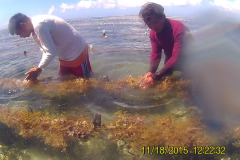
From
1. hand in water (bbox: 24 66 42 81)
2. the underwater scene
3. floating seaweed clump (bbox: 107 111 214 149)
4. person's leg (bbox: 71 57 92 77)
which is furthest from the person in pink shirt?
hand in water (bbox: 24 66 42 81)

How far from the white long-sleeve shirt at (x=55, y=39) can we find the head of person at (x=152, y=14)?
67.8 inches

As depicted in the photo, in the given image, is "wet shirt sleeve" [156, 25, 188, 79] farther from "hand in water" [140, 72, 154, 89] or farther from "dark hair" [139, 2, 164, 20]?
"dark hair" [139, 2, 164, 20]

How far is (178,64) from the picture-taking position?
4551mm

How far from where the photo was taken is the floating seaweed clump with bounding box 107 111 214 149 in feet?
10.9

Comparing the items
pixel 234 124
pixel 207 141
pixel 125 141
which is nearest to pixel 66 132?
pixel 125 141

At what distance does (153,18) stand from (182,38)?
0.76 meters

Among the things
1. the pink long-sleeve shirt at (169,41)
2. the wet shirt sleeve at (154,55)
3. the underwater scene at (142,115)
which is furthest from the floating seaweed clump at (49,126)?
the wet shirt sleeve at (154,55)

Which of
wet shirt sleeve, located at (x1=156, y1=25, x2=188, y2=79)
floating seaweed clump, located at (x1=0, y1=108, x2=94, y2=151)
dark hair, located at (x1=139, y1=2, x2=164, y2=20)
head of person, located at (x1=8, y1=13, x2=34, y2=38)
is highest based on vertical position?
dark hair, located at (x1=139, y1=2, x2=164, y2=20)

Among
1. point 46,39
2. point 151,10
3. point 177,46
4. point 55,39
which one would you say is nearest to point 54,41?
point 55,39

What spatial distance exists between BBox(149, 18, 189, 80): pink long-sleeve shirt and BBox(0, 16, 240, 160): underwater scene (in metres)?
0.29

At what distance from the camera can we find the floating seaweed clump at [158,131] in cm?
333

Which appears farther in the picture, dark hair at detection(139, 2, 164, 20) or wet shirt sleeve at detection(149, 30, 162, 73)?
wet shirt sleeve at detection(149, 30, 162, 73)

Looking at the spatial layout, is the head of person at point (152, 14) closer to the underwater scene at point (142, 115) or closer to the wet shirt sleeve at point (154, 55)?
the wet shirt sleeve at point (154, 55)

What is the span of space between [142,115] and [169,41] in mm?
1855
